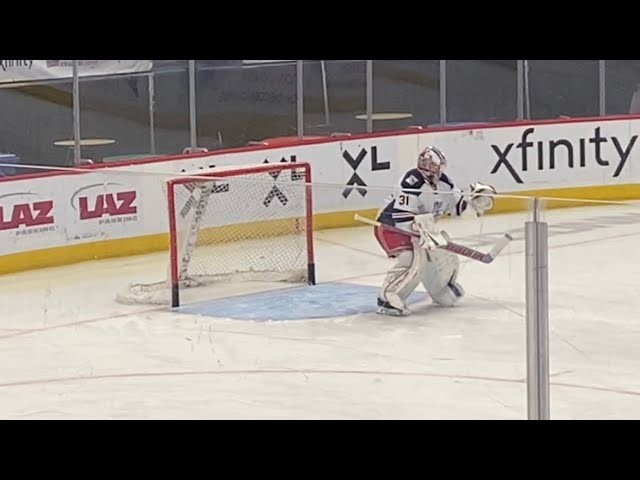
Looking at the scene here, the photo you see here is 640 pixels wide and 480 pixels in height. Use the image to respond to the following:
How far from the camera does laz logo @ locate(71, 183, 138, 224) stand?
869 centimetres

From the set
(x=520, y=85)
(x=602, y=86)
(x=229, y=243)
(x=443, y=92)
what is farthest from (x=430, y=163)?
(x=602, y=86)

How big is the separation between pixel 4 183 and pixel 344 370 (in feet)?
13.1

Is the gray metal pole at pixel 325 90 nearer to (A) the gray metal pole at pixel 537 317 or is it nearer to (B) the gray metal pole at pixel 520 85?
(B) the gray metal pole at pixel 520 85

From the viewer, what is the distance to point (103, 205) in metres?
9.18

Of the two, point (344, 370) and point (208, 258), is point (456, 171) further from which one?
point (344, 370)

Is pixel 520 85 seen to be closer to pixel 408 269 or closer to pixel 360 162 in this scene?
pixel 360 162

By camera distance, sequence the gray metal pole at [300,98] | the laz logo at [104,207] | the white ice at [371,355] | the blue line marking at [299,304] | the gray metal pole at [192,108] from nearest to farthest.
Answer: the white ice at [371,355]
the blue line marking at [299,304]
the laz logo at [104,207]
the gray metal pole at [192,108]
the gray metal pole at [300,98]

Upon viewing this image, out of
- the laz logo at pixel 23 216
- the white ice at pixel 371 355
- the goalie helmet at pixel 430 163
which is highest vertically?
the goalie helmet at pixel 430 163

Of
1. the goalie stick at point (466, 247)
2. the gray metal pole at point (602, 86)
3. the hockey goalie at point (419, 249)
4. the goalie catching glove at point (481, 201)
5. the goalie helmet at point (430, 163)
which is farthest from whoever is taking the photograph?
the gray metal pole at point (602, 86)

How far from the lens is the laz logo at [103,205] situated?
8688 mm

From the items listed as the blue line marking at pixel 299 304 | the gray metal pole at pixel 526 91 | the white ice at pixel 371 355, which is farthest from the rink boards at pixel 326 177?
the gray metal pole at pixel 526 91

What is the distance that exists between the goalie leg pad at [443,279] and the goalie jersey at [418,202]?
0.24 m

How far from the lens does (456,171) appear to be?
1238 centimetres

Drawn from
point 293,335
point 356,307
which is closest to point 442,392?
point 293,335
